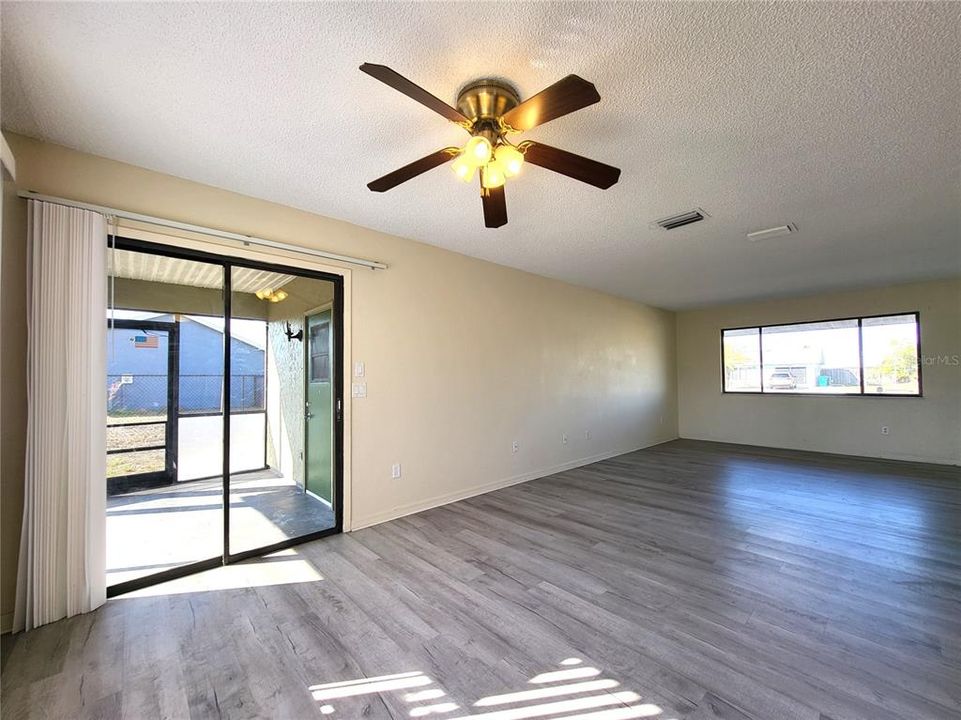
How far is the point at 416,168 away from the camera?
6.64ft

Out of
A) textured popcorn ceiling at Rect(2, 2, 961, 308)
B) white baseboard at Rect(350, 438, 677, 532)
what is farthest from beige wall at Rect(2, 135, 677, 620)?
textured popcorn ceiling at Rect(2, 2, 961, 308)

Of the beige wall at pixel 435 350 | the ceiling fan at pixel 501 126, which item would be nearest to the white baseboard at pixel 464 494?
the beige wall at pixel 435 350

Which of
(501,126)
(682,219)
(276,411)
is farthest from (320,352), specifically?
(682,219)

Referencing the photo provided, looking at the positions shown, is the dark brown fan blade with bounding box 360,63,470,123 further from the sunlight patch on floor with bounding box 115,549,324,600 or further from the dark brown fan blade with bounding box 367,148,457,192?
the sunlight patch on floor with bounding box 115,549,324,600

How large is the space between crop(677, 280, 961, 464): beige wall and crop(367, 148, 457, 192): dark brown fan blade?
7.23 meters

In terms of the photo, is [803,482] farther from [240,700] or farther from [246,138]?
[246,138]

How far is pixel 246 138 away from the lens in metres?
2.17

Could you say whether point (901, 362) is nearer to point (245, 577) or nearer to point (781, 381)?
point (781, 381)

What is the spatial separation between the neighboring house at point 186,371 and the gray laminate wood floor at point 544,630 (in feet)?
3.78

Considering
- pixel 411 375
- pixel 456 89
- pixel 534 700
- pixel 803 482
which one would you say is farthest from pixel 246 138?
pixel 803 482

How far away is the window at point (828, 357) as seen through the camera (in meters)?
5.77

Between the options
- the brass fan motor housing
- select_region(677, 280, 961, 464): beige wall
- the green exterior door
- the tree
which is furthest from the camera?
the tree

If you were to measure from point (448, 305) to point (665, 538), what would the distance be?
2854 mm

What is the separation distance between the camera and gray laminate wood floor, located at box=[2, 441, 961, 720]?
157 cm
